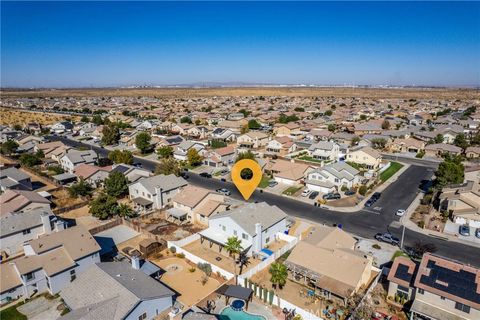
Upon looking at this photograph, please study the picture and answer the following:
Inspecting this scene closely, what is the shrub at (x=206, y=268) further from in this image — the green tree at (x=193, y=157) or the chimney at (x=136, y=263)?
the green tree at (x=193, y=157)

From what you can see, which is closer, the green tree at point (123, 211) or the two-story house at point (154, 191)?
the green tree at point (123, 211)

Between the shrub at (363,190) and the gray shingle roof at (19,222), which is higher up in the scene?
the gray shingle roof at (19,222)

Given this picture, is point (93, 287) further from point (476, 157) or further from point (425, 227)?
point (476, 157)

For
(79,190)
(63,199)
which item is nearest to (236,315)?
(79,190)

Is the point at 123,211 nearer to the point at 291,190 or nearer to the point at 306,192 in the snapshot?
the point at 291,190

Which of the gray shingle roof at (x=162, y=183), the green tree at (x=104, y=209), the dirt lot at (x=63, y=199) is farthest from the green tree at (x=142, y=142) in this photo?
the green tree at (x=104, y=209)

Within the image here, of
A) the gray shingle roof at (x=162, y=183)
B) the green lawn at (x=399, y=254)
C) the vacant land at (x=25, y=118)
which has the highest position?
the vacant land at (x=25, y=118)
